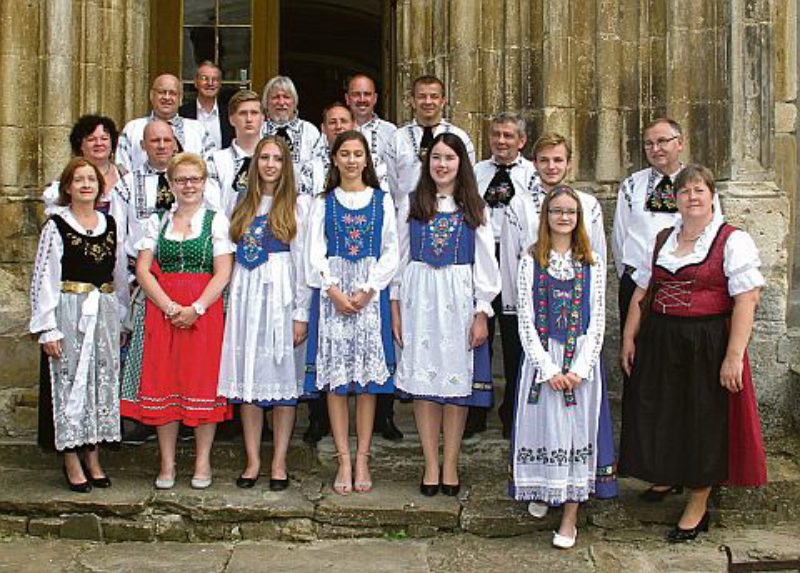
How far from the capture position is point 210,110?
21.6 feet

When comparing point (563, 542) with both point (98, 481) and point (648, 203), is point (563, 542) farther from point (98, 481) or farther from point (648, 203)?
point (98, 481)

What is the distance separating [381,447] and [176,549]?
121cm

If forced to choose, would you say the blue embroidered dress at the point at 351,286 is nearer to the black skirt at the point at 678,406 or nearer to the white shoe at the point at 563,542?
the white shoe at the point at 563,542

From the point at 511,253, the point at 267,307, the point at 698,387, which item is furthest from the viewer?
the point at 511,253

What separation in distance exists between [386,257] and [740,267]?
5.29 feet

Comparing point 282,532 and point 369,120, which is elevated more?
point 369,120

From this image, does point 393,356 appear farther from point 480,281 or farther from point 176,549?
point 176,549

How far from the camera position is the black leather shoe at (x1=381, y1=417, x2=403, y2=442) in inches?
230

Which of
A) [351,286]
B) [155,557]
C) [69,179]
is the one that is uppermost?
[69,179]

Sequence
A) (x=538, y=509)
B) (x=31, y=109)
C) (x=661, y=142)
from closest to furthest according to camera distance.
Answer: (x=538, y=509), (x=661, y=142), (x=31, y=109)

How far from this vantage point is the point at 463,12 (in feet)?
22.4

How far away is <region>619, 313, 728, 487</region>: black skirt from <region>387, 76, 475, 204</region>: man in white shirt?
164 cm

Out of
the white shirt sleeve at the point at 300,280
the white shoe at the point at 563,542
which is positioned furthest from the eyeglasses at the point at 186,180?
the white shoe at the point at 563,542

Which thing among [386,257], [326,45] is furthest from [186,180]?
[326,45]
